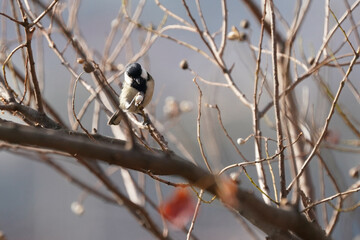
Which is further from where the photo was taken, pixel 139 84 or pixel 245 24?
pixel 139 84

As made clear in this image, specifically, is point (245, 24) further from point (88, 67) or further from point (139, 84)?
point (88, 67)

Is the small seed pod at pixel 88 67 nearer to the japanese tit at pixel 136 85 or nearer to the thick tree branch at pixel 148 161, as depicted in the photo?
the thick tree branch at pixel 148 161

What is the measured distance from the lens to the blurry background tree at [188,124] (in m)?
1.02

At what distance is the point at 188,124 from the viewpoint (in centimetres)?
482

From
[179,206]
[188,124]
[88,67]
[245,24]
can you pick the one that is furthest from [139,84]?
[188,124]

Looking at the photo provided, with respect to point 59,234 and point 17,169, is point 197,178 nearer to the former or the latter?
point 59,234

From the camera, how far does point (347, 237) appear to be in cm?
192

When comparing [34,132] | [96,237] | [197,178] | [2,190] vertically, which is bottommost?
[96,237]

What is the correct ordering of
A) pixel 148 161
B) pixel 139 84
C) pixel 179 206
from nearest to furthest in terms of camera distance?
pixel 148 161, pixel 179 206, pixel 139 84

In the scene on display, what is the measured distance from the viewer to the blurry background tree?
102cm

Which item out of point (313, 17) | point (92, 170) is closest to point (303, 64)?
point (92, 170)

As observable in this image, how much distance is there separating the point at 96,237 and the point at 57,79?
5.77ft

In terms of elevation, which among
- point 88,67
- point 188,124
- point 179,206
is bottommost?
point 188,124

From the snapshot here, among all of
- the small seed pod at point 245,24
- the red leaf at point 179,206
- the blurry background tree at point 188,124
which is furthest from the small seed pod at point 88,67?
the small seed pod at point 245,24
